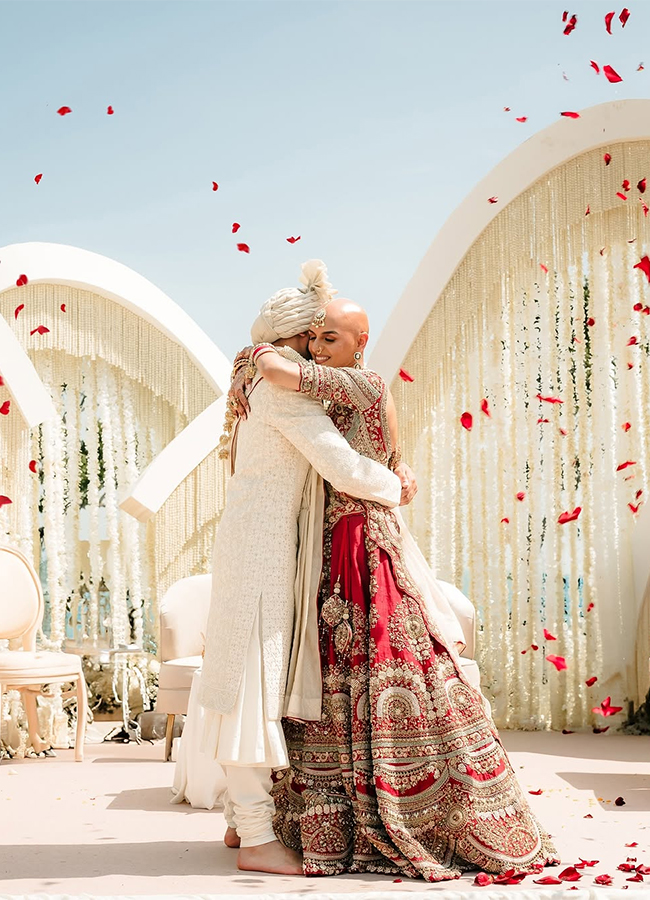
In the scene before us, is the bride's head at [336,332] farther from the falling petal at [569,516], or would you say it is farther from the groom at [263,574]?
the falling petal at [569,516]

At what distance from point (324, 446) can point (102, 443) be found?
3.24 meters

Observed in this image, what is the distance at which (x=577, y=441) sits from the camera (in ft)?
17.8

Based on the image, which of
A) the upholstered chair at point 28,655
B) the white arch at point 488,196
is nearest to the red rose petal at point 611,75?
the white arch at point 488,196

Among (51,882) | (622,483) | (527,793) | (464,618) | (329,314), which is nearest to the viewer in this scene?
(51,882)

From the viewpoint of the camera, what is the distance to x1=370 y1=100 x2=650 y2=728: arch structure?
5371mm

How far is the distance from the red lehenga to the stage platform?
0.08 meters

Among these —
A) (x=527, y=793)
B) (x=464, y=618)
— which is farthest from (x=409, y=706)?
(x=464, y=618)

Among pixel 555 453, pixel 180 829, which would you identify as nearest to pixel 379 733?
pixel 180 829

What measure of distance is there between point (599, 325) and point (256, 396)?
3.12 meters

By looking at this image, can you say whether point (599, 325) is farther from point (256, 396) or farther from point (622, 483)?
point (256, 396)

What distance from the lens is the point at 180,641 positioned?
4.96m

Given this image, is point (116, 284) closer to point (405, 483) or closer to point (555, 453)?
point (555, 453)

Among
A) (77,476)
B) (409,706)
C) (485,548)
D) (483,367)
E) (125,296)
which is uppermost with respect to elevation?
(125,296)

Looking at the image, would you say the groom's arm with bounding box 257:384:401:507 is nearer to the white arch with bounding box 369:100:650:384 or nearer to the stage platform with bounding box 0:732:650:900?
the stage platform with bounding box 0:732:650:900
